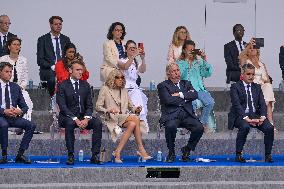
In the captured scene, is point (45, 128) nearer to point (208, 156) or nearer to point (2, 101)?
point (2, 101)

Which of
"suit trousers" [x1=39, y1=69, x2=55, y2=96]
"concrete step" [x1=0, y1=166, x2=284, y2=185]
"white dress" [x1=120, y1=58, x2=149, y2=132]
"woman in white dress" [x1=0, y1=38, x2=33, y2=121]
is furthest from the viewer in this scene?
"suit trousers" [x1=39, y1=69, x2=55, y2=96]

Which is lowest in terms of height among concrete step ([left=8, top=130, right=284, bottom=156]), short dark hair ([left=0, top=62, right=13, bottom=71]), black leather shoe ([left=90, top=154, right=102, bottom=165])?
black leather shoe ([left=90, top=154, right=102, bottom=165])

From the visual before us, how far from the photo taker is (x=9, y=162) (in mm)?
11148

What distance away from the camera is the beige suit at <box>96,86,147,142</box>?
38.0 ft

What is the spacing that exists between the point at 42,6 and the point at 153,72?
2021mm

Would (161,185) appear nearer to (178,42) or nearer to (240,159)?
(240,159)

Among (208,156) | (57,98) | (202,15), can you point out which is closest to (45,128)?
(57,98)

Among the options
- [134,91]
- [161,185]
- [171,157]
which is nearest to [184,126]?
[171,157]

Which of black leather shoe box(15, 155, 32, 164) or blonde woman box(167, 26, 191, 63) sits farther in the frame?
blonde woman box(167, 26, 191, 63)

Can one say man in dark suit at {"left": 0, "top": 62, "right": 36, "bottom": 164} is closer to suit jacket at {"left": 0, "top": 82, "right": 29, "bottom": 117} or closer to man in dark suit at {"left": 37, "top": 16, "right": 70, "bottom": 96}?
suit jacket at {"left": 0, "top": 82, "right": 29, "bottom": 117}

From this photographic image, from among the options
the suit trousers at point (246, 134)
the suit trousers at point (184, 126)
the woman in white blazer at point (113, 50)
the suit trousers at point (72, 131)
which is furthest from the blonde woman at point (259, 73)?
the suit trousers at point (72, 131)

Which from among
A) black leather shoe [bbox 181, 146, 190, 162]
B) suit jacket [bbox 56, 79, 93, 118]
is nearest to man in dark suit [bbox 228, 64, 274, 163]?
black leather shoe [bbox 181, 146, 190, 162]

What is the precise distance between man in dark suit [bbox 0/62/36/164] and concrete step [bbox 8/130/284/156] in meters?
0.56

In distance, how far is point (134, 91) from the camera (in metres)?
12.4
